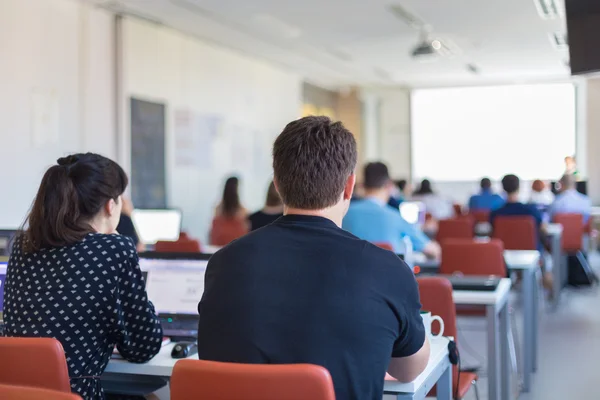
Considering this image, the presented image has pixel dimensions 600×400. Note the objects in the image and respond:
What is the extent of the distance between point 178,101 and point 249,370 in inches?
285

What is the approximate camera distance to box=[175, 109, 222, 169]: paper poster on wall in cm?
842

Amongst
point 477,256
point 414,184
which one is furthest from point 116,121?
point 414,184

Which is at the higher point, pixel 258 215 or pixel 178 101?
pixel 178 101

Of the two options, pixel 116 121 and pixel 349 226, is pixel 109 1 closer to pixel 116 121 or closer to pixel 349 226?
pixel 116 121

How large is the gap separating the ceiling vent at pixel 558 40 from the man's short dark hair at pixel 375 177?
5.13 meters

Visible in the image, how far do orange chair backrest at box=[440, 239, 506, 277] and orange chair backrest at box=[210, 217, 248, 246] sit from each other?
6.19 feet

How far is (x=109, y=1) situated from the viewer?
22.6ft

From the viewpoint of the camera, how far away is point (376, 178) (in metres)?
4.53

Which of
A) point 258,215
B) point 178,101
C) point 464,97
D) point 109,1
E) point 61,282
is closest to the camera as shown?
point 61,282

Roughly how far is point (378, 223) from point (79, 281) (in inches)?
99.8

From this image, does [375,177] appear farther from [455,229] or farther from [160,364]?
[455,229]

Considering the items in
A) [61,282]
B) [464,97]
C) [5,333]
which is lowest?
[5,333]

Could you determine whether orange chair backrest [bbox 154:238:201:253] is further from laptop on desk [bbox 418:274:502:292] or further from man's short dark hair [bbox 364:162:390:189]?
laptop on desk [bbox 418:274:502:292]

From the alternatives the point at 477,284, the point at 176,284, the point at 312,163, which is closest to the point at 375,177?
the point at 477,284
